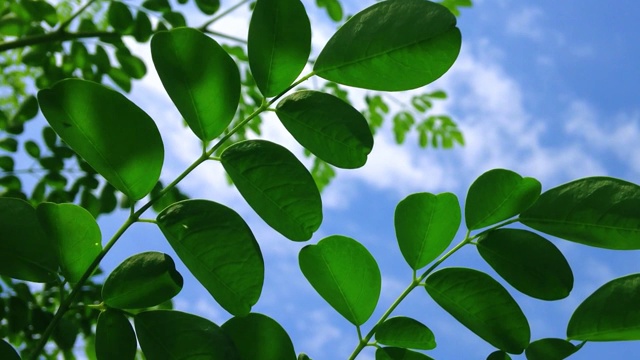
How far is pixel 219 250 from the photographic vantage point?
595 millimetres

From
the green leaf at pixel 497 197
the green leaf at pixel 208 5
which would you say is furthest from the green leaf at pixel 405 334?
the green leaf at pixel 208 5

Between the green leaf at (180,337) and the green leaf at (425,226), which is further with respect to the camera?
the green leaf at (425,226)

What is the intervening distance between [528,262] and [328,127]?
216 mm

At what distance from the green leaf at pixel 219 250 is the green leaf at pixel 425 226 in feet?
0.52

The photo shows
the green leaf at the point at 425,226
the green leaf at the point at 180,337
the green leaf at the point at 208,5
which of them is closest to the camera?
the green leaf at the point at 180,337

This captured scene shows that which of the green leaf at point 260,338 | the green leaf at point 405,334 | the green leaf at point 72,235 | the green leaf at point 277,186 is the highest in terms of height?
the green leaf at point 277,186

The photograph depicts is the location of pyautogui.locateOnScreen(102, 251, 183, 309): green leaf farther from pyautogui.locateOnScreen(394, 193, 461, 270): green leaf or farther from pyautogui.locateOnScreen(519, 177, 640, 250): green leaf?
pyautogui.locateOnScreen(519, 177, 640, 250): green leaf

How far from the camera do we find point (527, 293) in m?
0.65

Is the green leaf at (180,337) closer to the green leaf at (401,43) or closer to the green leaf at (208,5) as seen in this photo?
the green leaf at (401,43)

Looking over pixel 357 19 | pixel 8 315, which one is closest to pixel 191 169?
pixel 357 19

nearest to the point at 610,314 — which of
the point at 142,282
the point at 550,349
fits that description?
the point at 550,349

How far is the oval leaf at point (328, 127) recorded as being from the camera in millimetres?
642

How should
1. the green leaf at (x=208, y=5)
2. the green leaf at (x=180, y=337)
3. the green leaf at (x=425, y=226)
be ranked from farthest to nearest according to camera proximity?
1. the green leaf at (x=208, y=5)
2. the green leaf at (x=425, y=226)
3. the green leaf at (x=180, y=337)

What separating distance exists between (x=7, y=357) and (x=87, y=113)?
0.21 m
